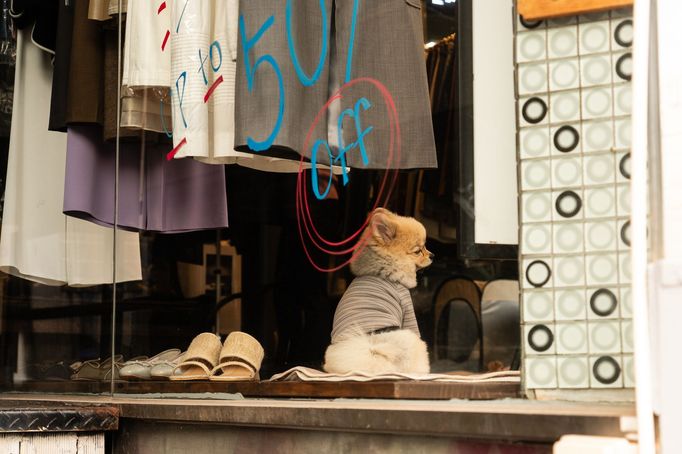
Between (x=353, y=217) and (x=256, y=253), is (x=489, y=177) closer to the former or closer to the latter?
(x=353, y=217)

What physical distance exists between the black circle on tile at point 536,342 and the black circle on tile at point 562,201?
253mm

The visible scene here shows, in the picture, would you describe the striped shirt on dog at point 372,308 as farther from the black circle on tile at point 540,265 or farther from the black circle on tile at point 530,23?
the black circle on tile at point 530,23

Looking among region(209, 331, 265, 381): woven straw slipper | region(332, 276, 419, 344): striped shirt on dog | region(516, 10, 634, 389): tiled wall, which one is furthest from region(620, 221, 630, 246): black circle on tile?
region(209, 331, 265, 381): woven straw slipper

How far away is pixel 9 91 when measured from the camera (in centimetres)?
409

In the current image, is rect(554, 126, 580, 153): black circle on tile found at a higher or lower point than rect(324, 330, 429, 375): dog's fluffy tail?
higher

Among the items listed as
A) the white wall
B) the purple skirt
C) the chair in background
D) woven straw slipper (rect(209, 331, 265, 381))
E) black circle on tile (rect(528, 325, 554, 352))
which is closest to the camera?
black circle on tile (rect(528, 325, 554, 352))

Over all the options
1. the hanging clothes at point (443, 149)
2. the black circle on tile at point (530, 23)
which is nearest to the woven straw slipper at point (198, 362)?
the hanging clothes at point (443, 149)

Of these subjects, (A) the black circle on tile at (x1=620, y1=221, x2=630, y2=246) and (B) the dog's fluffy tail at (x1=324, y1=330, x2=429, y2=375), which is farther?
(B) the dog's fluffy tail at (x1=324, y1=330, x2=429, y2=375)

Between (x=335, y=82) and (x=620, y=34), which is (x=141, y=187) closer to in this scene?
(x=335, y=82)

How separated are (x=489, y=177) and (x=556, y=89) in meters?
0.33

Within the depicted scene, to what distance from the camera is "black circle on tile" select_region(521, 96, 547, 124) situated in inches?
79.0

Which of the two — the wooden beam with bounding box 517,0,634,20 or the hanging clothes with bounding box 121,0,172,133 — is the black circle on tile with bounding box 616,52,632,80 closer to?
the wooden beam with bounding box 517,0,634,20

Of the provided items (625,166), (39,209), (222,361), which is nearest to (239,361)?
(222,361)

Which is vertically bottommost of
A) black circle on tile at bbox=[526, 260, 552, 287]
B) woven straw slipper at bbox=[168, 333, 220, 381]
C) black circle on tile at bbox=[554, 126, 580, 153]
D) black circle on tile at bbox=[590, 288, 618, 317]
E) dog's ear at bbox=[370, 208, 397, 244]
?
woven straw slipper at bbox=[168, 333, 220, 381]
